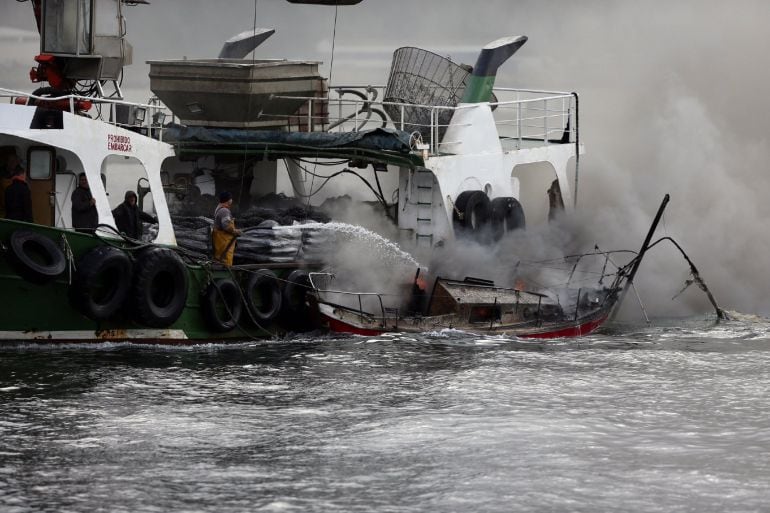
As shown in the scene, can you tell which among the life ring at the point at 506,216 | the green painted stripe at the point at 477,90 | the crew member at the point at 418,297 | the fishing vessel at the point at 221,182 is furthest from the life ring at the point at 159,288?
the green painted stripe at the point at 477,90

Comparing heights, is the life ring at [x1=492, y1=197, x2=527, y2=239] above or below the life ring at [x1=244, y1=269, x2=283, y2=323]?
above

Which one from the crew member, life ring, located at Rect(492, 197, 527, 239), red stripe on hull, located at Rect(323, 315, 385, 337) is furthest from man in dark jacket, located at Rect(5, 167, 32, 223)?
life ring, located at Rect(492, 197, 527, 239)

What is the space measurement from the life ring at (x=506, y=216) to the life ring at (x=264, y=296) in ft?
14.2

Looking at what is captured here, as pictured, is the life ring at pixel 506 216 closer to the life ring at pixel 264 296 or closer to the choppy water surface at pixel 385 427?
the choppy water surface at pixel 385 427

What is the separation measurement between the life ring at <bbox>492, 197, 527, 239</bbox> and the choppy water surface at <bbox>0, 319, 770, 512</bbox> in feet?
9.92

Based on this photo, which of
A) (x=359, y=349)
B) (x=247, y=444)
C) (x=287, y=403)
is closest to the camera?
(x=247, y=444)

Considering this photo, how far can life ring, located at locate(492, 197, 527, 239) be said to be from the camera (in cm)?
2292

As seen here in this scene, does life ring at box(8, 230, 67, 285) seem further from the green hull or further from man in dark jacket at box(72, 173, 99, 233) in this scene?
man in dark jacket at box(72, 173, 99, 233)

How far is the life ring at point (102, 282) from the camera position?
17.8 meters

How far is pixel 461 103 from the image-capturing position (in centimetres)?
2438

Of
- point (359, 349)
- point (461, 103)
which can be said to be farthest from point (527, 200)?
point (359, 349)

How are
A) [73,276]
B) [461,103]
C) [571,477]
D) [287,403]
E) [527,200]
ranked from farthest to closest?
[527,200]
[461,103]
[73,276]
[287,403]
[571,477]

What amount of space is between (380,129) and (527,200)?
14353 mm

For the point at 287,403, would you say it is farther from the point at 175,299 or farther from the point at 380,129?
the point at 380,129
